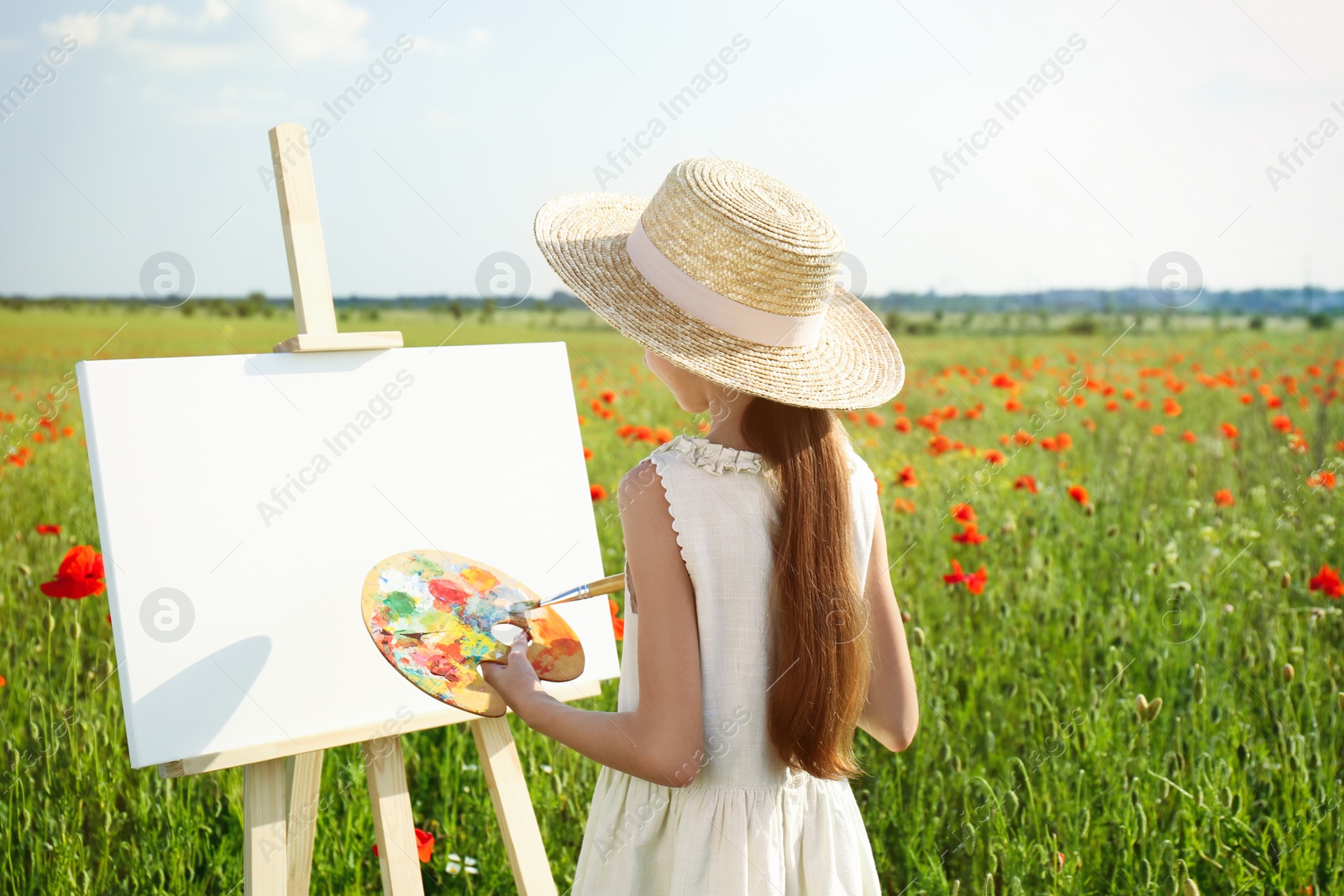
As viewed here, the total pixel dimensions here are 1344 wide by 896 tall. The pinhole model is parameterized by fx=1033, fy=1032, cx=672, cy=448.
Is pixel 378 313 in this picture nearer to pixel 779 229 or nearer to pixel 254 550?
pixel 254 550

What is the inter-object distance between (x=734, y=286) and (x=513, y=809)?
104 cm

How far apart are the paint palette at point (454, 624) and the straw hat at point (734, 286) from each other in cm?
52

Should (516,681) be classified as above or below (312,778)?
above

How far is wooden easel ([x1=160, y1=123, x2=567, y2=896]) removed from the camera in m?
1.62

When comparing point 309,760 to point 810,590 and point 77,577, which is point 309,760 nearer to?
point 77,577

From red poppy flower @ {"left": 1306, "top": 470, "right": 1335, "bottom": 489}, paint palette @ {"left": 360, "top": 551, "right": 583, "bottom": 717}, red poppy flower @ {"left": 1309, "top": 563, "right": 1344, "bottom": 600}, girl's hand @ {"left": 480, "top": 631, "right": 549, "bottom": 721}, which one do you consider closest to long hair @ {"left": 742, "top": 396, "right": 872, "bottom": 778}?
girl's hand @ {"left": 480, "top": 631, "right": 549, "bottom": 721}

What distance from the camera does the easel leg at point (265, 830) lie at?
157cm

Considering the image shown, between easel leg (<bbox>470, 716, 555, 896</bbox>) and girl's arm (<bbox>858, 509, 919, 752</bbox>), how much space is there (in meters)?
0.68

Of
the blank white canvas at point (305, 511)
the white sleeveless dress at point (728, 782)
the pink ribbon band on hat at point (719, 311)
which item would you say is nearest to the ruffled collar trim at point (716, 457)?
the white sleeveless dress at point (728, 782)

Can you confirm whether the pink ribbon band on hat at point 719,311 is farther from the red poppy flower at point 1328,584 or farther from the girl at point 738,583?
the red poppy flower at point 1328,584

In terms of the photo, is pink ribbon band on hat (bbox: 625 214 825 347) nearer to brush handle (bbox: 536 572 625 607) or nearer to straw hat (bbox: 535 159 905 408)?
straw hat (bbox: 535 159 905 408)

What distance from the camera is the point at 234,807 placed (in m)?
2.29

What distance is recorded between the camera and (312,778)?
1716mm

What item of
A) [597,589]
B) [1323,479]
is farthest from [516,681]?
[1323,479]
